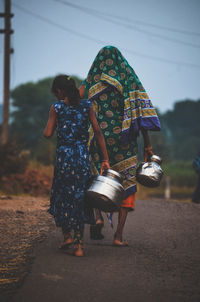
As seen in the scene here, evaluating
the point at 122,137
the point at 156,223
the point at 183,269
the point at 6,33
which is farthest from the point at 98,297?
the point at 6,33

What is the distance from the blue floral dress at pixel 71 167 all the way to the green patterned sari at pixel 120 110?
0.72 meters

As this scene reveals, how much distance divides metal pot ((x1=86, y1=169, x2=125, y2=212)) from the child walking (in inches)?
4.9

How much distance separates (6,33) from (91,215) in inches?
570

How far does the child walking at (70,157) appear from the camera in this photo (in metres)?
3.84

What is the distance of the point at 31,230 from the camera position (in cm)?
500

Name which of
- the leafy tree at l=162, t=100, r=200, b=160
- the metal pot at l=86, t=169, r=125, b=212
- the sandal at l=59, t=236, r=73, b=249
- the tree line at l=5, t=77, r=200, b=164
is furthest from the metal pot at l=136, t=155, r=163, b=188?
the leafy tree at l=162, t=100, r=200, b=160

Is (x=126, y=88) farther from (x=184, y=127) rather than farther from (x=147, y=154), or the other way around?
(x=184, y=127)

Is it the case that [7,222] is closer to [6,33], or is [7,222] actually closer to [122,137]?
[122,137]

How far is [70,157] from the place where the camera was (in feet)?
12.7

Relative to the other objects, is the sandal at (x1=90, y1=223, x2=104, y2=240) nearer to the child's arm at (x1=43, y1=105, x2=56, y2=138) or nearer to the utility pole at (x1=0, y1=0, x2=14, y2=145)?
the child's arm at (x1=43, y1=105, x2=56, y2=138)

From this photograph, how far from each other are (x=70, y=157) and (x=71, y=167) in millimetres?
95

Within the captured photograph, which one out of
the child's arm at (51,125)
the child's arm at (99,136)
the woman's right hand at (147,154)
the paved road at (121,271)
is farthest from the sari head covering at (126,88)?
the paved road at (121,271)

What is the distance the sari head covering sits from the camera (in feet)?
15.1

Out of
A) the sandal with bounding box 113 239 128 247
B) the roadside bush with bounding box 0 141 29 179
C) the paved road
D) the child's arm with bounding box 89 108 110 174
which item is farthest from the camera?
the roadside bush with bounding box 0 141 29 179
